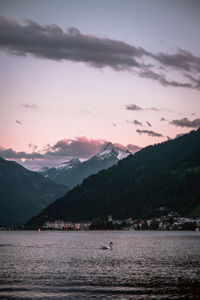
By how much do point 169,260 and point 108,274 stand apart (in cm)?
3323

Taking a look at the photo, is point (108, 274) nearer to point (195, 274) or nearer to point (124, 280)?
point (124, 280)

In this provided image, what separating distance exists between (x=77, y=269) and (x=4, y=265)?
65.4 feet

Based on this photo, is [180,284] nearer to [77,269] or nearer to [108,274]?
[108,274]

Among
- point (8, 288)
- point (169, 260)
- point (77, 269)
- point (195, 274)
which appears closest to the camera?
point (8, 288)

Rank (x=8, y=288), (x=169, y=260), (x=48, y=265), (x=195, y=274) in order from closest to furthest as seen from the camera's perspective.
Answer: (x=8, y=288) → (x=195, y=274) → (x=48, y=265) → (x=169, y=260)

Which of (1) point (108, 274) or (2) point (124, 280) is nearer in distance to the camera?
(2) point (124, 280)

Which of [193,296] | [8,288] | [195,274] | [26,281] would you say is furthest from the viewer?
[195,274]

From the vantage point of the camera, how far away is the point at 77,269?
4181 inches

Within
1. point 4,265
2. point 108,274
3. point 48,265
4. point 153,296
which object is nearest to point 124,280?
point 108,274

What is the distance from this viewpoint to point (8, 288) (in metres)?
79.4

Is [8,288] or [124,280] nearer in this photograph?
[8,288]

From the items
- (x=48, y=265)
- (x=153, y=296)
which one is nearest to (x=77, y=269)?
(x=48, y=265)

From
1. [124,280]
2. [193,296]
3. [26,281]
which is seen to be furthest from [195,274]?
[26,281]

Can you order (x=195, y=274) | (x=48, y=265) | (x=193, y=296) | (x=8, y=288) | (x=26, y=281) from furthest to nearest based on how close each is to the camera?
(x=48, y=265) < (x=195, y=274) < (x=26, y=281) < (x=8, y=288) < (x=193, y=296)
